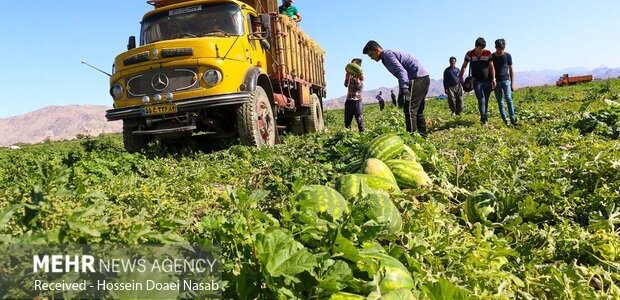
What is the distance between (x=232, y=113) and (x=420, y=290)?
24.3 feet

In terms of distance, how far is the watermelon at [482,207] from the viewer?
334 centimetres

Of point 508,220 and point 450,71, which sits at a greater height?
point 450,71

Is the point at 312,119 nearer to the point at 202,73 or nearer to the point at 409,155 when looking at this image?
the point at 202,73

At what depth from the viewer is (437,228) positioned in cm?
289

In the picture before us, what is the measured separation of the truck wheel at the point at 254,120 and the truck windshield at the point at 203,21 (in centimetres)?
130

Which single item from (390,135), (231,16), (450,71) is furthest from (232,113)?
(450,71)

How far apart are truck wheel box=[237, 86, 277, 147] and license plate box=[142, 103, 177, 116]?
1.10 metres

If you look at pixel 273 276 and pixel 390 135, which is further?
pixel 390 135

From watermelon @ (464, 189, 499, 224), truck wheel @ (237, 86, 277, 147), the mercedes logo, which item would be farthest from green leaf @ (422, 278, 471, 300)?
the mercedes logo

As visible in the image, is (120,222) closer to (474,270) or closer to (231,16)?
(474,270)

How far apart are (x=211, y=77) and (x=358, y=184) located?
5.46m

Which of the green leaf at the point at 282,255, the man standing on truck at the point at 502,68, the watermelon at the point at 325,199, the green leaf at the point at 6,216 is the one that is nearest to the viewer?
the green leaf at the point at 6,216

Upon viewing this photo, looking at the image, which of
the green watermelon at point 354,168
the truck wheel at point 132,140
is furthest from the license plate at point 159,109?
the green watermelon at point 354,168

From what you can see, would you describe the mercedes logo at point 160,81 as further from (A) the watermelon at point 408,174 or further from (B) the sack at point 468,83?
(B) the sack at point 468,83
